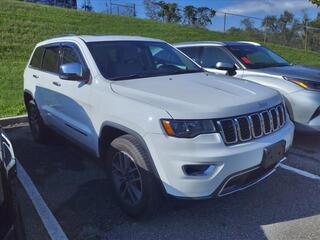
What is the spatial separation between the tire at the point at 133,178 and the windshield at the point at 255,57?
3.75m

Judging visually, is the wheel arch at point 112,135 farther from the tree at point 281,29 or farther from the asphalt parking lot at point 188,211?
the tree at point 281,29

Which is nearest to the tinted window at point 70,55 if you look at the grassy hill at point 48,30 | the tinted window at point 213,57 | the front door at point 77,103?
the front door at point 77,103

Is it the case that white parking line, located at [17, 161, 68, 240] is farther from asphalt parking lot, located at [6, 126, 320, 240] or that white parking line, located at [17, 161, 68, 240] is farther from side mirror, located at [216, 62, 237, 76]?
side mirror, located at [216, 62, 237, 76]

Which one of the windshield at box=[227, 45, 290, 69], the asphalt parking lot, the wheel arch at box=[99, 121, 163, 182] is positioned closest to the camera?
the wheel arch at box=[99, 121, 163, 182]

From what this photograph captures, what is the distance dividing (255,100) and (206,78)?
2.96 ft

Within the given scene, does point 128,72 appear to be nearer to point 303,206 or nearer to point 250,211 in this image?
point 250,211

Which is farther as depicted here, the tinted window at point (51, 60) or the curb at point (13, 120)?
the curb at point (13, 120)

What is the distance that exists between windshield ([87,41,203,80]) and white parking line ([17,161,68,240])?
5.09ft

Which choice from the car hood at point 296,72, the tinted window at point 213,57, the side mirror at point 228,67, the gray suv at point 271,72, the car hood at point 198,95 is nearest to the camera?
the car hood at point 198,95

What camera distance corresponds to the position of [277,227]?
148 inches

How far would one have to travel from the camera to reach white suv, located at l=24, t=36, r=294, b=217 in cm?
343

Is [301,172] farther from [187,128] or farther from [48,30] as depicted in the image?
[48,30]

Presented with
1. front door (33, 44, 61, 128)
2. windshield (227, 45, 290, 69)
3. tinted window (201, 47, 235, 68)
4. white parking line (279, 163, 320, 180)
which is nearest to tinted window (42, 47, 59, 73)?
front door (33, 44, 61, 128)

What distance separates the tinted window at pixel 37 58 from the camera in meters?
6.41
